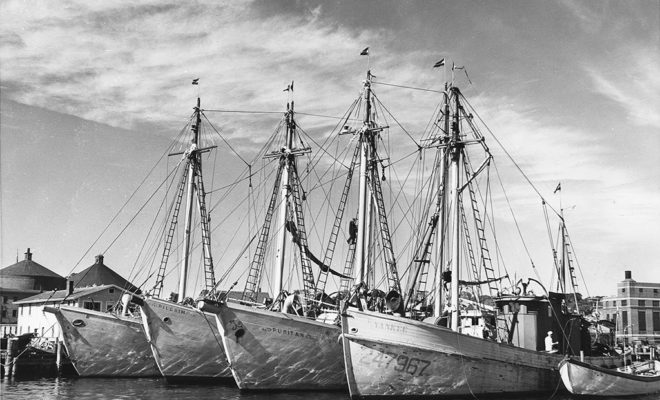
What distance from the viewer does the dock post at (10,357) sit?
40103mm

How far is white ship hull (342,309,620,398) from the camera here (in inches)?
1063

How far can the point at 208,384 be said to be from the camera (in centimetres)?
3631

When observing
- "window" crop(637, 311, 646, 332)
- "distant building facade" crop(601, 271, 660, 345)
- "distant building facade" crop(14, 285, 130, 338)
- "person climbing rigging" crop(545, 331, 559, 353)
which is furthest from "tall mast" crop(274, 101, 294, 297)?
"window" crop(637, 311, 646, 332)

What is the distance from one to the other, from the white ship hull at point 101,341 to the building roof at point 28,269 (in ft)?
183

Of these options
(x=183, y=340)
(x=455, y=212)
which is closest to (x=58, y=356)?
(x=183, y=340)

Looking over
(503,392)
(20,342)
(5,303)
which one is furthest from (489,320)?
(5,303)

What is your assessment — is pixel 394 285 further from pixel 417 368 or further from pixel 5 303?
pixel 5 303

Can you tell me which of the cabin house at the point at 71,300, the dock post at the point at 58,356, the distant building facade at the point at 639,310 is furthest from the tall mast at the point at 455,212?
the distant building facade at the point at 639,310

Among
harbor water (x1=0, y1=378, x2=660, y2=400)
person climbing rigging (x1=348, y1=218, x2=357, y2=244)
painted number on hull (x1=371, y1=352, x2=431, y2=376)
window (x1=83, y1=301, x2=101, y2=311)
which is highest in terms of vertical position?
person climbing rigging (x1=348, y1=218, x2=357, y2=244)

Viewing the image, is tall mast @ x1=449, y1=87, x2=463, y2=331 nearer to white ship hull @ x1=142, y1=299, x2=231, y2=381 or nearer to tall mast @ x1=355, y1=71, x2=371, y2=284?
tall mast @ x1=355, y1=71, x2=371, y2=284

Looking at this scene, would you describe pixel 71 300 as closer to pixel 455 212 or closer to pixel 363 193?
pixel 363 193

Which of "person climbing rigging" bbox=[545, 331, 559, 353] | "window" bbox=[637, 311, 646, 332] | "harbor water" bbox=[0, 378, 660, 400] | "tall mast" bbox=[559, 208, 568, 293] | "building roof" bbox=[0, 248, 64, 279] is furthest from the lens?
"window" bbox=[637, 311, 646, 332]

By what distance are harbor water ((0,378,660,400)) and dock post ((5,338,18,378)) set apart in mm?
2504

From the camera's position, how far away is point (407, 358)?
27047 mm
